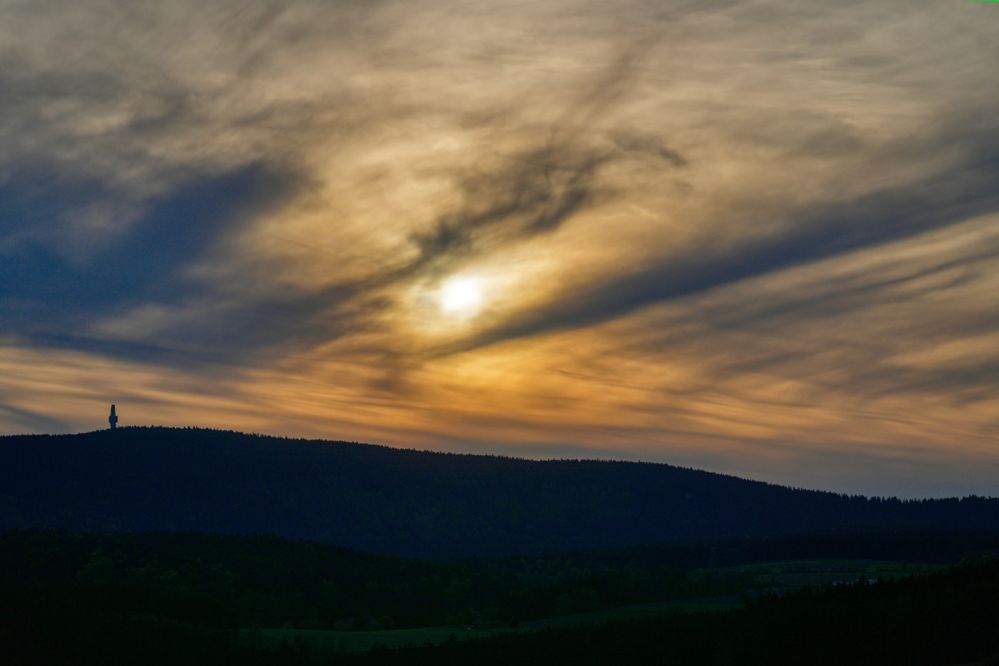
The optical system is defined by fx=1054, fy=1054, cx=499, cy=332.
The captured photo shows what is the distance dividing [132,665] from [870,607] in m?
86.7

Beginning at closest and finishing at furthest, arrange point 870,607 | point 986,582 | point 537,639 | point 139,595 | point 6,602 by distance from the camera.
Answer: point 986,582, point 870,607, point 537,639, point 6,602, point 139,595

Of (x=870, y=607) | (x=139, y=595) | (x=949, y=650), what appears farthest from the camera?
(x=139, y=595)

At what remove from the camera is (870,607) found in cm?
11388

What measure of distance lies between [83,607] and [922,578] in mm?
122180

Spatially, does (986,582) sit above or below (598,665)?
above

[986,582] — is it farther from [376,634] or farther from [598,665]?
[376,634]

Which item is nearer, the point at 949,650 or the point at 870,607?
the point at 949,650

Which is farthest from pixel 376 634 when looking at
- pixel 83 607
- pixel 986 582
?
pixel 986 582

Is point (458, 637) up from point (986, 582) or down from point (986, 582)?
down

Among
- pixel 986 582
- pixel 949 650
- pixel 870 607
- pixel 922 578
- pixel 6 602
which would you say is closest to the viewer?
pixel 949 650

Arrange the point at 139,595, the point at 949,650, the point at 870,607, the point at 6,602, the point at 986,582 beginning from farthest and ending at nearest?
1. the point at 139,595
2. the point at 6,602
3. the point at 870,607
4. the point at 986,582
5. the point at 949,650

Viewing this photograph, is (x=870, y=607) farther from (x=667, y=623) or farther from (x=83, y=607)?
(x=83, y=607)

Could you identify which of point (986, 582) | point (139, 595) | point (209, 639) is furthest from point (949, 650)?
point (139, 595)

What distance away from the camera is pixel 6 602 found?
161 m
